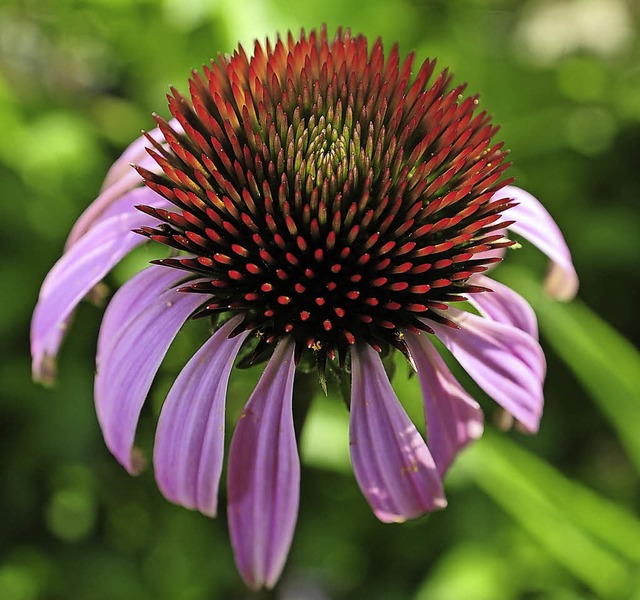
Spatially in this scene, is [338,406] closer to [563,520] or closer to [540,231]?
[563,520]

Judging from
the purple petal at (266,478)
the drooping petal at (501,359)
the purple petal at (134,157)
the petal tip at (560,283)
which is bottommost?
the purple petal at (266,478)

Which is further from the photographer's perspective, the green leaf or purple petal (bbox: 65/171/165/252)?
the green leaf

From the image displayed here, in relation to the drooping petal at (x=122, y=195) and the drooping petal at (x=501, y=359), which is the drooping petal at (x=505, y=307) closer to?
the drooping petal at (x=501, y=359)

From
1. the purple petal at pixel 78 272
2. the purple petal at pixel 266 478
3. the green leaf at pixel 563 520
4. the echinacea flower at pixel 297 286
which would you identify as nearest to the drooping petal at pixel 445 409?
the echinacea flower at pixel 297 286

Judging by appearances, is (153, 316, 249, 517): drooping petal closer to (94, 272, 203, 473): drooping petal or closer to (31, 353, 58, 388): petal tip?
(94, 272, 203, 473): drooping petal

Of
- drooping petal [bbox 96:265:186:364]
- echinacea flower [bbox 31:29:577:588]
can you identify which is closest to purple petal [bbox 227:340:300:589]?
echinacea flower [bbox 31:29:577:588]

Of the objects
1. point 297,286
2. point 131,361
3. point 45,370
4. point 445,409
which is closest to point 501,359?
point 445,409

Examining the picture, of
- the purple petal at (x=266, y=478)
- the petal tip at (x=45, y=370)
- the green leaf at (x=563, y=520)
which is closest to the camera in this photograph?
the purple petal at (x=266, y=478)

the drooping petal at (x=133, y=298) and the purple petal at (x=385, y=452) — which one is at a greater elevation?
the drooping petal at (x=133, y=298)
